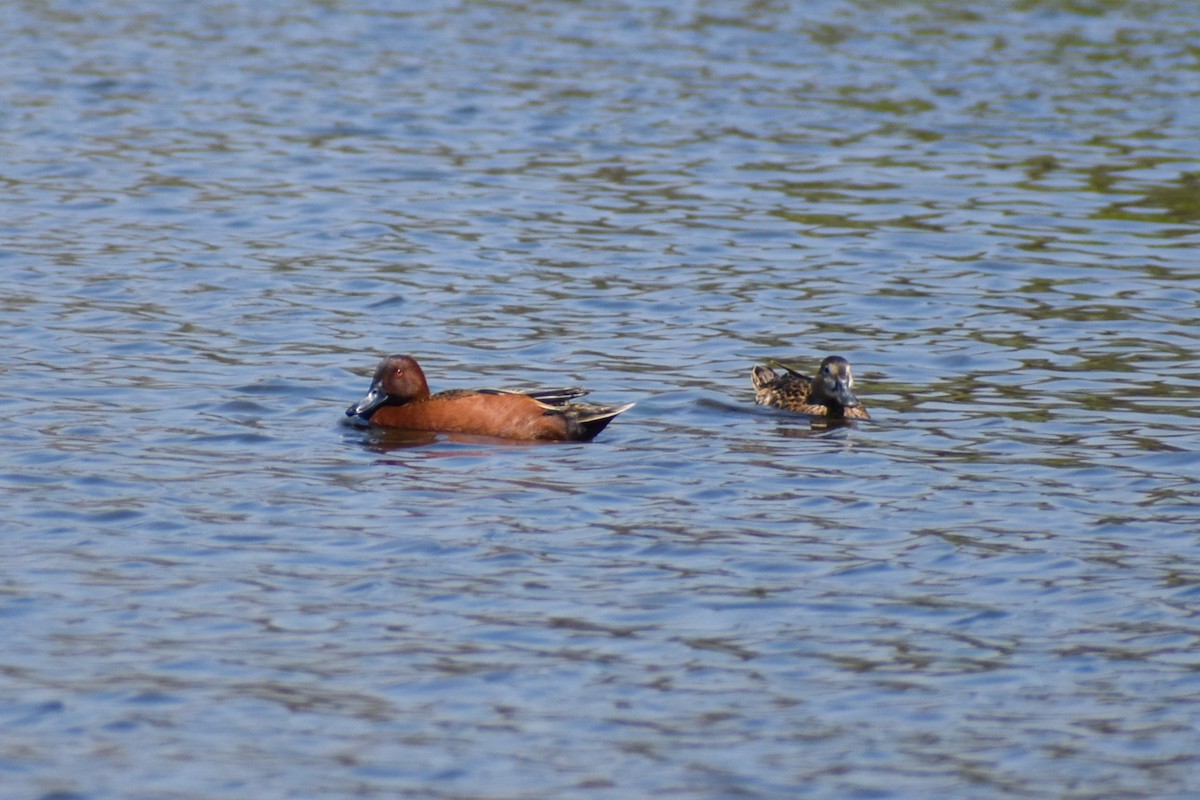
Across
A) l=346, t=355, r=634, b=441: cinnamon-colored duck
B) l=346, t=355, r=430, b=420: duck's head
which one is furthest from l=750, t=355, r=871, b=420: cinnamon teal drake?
l=346, t=355, r=430, b=420: duck's head

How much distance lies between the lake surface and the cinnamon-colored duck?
0.22 meters

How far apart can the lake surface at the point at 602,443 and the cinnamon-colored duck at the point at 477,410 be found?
0.71ft

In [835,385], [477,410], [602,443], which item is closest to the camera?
[477,410]

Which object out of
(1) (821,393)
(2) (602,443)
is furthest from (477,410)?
(1) (821,393)

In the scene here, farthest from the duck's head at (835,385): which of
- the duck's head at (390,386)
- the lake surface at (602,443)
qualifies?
the duck's head at (390,386)

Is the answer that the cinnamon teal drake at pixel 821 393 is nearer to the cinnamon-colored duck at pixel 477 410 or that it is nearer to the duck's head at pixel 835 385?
the duck's head at pixel 835 385

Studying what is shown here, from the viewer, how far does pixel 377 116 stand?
24.4m

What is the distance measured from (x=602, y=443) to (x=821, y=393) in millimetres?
1557

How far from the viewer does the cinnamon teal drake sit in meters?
12.6

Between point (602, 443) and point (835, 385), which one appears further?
point (835, 385)

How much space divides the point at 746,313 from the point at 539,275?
2.10 meters

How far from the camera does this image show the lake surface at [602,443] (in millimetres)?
7477

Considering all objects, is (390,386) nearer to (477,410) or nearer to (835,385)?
(477,410)

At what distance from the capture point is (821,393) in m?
12.7
